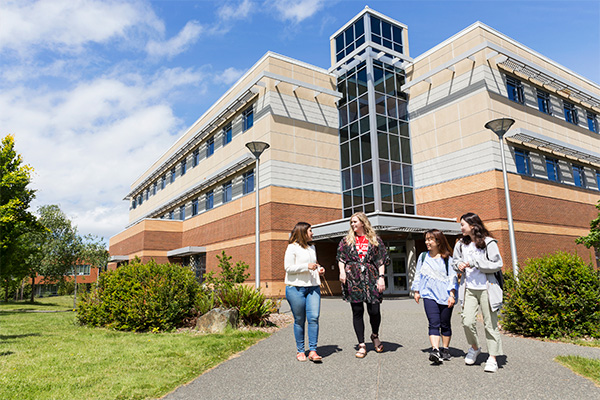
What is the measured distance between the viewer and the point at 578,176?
24.9 metres

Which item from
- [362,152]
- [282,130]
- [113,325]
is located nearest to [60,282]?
[282,130]

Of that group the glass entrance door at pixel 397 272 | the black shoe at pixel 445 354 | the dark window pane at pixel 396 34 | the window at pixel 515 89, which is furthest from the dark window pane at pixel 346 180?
the black shoe at pixel 445 354

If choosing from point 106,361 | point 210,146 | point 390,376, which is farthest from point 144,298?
point 210,146

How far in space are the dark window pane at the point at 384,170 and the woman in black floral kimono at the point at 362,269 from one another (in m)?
18.0

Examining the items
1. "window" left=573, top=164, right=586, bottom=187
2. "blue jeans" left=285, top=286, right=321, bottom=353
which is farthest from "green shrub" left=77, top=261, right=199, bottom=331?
"window" left=573, top=164, right=586, bottom=187

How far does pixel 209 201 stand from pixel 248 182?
619 cm

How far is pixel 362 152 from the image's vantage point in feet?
79.9

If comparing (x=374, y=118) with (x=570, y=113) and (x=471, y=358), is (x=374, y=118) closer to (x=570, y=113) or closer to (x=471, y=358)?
(x=570, y=113)

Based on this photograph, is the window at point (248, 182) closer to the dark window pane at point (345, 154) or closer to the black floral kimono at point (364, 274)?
the dark window pane at point (345, 154)

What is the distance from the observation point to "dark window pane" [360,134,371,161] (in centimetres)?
2395

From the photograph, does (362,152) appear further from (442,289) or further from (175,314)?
(442,289)

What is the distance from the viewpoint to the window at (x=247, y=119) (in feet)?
84.6

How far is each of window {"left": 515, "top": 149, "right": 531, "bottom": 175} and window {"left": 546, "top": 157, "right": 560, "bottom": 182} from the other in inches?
74.5

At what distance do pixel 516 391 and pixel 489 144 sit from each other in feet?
59.6
